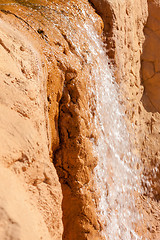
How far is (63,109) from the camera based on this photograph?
3.29 m

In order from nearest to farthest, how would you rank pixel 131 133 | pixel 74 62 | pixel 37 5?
pixel 74 62 < pixel 37 5 < pixel 131 133

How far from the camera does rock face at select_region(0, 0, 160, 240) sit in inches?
74.9

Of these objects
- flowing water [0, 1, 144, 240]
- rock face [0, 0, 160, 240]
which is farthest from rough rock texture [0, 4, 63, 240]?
flowing water [0, 1, 144, 240]

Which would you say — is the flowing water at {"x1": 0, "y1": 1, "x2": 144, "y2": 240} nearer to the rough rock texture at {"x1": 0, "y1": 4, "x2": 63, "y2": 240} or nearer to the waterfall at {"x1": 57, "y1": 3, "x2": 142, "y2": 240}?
the waterfall at {"x1": 57, "y1": 3, "x2": 142, "y2": 240}

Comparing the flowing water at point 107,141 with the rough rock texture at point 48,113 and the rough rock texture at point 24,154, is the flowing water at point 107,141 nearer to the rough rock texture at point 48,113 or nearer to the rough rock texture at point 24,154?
the rough rock texture at point 48,113

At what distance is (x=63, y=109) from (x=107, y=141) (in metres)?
0.90

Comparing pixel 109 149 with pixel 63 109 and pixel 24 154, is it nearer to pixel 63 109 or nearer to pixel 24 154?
pixel 63 109

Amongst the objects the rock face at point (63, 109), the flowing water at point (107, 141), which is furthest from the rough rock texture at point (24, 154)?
the flowing water at point (107, 141)

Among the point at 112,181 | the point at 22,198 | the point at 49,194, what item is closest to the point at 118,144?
the point at 112,181

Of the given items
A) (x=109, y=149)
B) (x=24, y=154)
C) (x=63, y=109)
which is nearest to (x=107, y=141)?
(x=109, y=149)

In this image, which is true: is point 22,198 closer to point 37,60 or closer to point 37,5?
point 37,60

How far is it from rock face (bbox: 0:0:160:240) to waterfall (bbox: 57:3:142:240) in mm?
101

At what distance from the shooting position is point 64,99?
130 inches

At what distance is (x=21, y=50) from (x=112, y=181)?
186 centimetres
